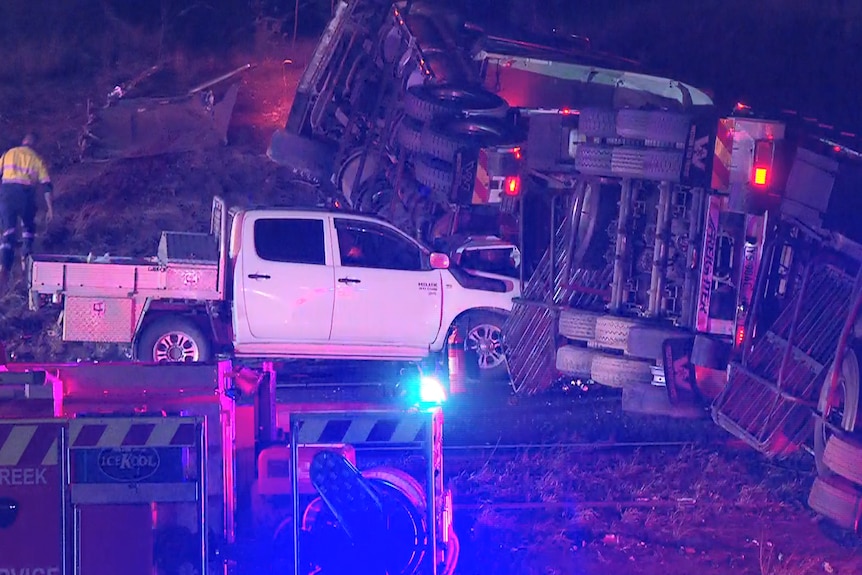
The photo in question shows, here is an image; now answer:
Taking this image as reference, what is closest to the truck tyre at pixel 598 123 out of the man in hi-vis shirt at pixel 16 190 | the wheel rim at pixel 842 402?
the wheel rim at pixel 842 402

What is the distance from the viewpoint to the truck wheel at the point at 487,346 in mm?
12188

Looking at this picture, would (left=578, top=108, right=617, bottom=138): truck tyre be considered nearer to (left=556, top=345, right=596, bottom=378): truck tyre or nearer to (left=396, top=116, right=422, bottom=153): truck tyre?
(left=556, top=345, right=596, bottom=378): truck tyre

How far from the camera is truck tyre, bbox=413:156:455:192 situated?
11953mm

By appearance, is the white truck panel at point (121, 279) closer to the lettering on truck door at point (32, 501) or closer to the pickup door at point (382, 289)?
the pickup door at point (382, 289)

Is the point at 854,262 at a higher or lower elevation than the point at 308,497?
higher

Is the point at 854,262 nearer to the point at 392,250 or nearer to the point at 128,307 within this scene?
the point at 392,250

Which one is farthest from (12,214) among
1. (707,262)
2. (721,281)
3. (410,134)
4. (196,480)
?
(196,480)

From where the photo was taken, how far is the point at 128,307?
441 inches

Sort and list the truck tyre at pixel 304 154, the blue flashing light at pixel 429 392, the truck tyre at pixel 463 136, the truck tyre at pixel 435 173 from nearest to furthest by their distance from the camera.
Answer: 1. the blue flashing light at pixel 429 392
2. the truck tyre at pixel 463 136
3. the truck tyre at pixel 435 173
4. the truck tyre at pixel 304 154

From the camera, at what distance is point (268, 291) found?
36.9 feet

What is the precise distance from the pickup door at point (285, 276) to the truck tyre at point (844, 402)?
5078mm

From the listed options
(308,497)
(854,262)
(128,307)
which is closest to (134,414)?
(308,497)

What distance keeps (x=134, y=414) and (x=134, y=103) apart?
13.4 m

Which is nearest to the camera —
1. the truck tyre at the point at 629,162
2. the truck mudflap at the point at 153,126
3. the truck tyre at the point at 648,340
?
the truck tyre at the point at 629,162
